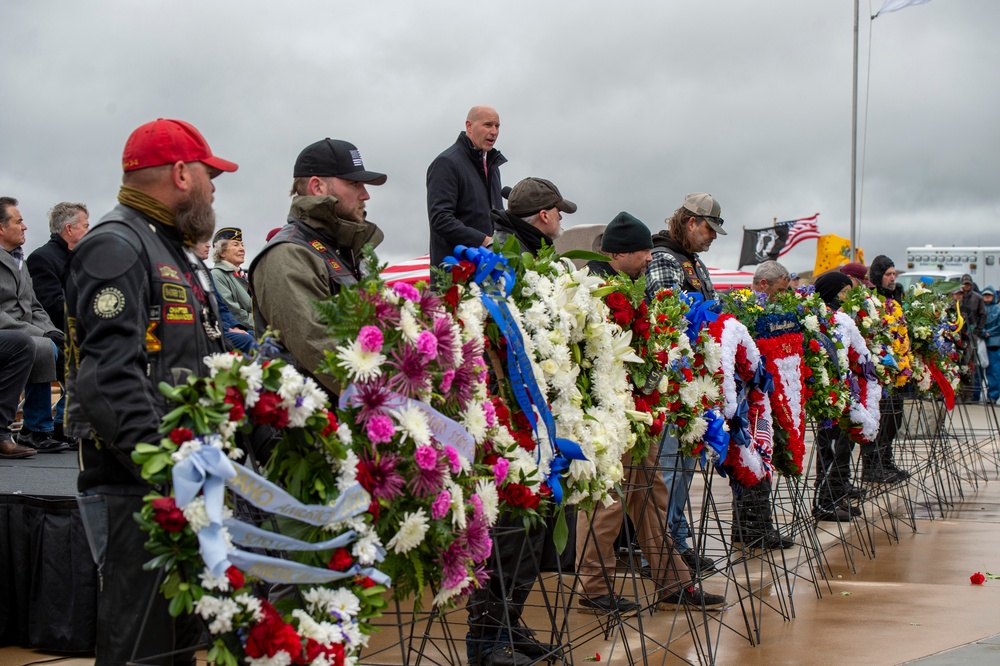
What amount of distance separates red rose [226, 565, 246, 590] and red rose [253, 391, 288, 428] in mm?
379

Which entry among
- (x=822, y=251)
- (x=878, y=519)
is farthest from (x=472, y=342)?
(x=822, y=251)

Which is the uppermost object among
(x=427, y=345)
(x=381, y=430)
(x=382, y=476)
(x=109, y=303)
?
(x=109, y=303)

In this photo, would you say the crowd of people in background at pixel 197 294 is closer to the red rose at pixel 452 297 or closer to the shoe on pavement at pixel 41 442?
the shoe on pavement at pixel 41 442

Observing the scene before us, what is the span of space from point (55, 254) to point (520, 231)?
345cm

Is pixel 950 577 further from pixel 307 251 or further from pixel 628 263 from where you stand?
pixel 307 251

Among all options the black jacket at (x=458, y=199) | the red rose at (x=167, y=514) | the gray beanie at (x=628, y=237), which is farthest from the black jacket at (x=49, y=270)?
the red rose at (x=167, y=514)

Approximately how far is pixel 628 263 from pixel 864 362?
110 inches

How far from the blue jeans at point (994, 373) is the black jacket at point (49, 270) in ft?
58.6

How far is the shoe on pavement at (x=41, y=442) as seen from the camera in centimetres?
716

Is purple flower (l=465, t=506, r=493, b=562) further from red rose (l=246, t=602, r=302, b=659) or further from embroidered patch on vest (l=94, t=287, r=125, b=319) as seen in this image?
embroidered patch on vest (l=94, t=287, r=125, b=319)

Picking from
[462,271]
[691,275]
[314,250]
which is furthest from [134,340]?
[691,275]

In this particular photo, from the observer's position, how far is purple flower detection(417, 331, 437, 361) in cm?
327

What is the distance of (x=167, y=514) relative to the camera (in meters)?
2.61

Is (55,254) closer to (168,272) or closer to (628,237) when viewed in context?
(628,237)
